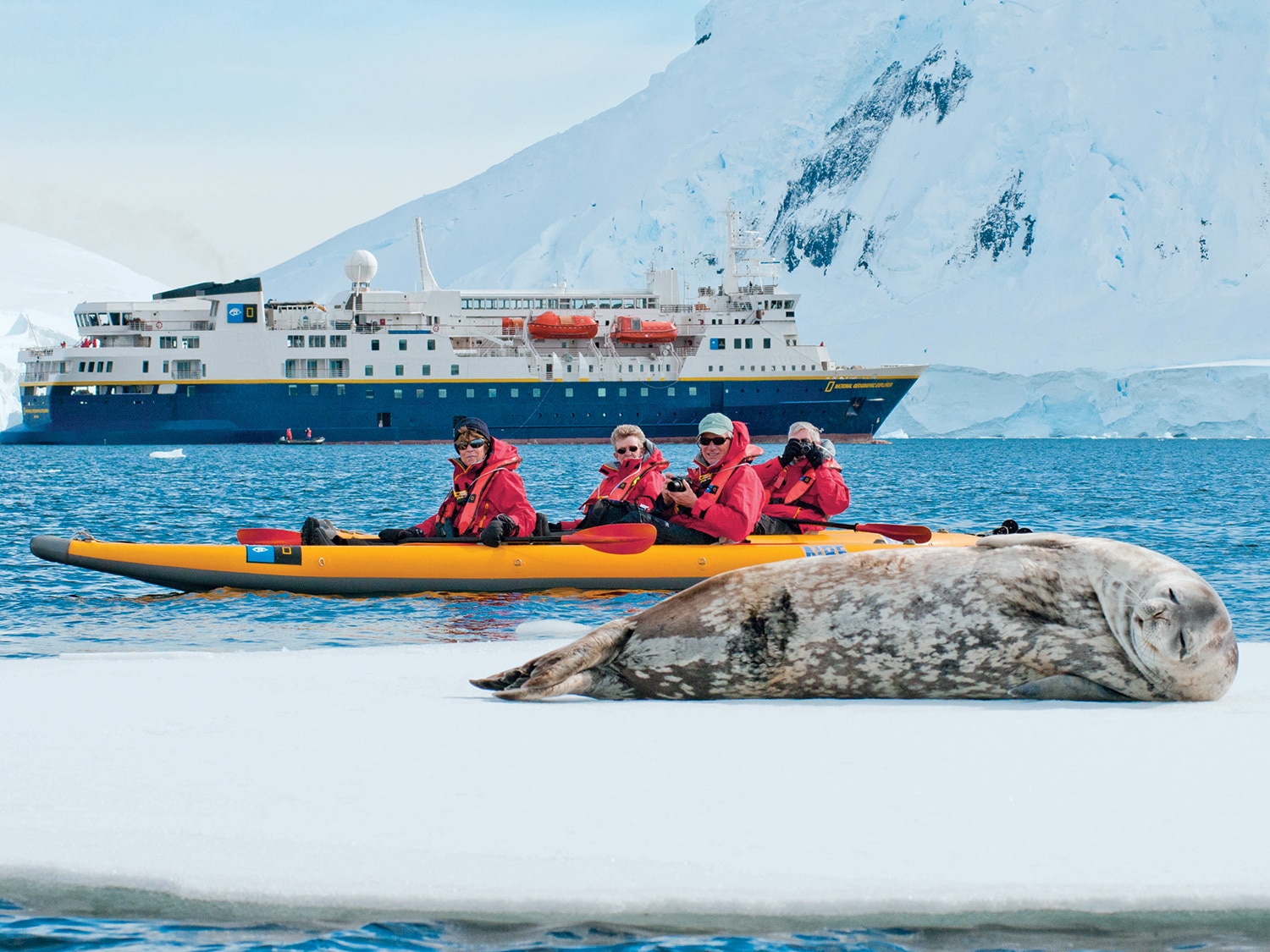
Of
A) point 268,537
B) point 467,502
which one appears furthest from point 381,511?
point 467,502

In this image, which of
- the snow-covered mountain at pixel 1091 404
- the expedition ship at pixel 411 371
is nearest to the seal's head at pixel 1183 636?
the expedition ship at pixel 411 371

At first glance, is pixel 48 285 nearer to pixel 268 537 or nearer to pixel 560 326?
pixel 560 326

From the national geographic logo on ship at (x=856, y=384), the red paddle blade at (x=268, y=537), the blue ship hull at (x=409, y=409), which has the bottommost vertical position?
the red paddle blade at (x=268, y=537)

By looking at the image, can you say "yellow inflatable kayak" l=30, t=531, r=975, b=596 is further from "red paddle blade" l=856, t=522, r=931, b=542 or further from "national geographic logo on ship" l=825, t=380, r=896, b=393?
"national geographic logo on ship" l=825, t=380, r=896, b=393

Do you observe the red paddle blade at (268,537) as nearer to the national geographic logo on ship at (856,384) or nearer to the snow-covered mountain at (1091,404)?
the national geographic logo on ship at (856,384)

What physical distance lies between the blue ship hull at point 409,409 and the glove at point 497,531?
4213 cm

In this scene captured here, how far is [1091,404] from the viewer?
6366cm

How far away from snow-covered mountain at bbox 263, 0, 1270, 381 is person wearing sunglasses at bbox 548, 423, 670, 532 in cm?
5343

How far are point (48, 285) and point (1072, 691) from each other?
11170 centimetres

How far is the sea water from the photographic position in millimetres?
2652

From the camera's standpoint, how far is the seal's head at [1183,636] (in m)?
4.12

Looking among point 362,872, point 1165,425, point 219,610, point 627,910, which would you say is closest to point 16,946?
point 362,872

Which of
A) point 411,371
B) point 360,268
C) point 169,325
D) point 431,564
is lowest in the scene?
point 431,564

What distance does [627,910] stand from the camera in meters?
2.66
